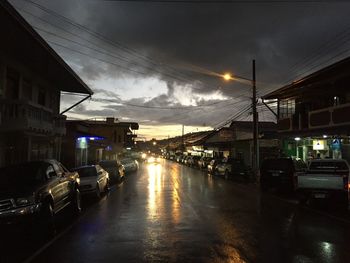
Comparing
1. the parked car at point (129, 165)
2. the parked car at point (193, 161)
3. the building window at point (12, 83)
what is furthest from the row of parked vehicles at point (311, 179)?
the parked car at point (193, 161)

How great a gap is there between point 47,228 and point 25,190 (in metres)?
1.18

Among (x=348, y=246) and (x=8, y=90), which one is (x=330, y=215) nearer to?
(x=348, y=246)

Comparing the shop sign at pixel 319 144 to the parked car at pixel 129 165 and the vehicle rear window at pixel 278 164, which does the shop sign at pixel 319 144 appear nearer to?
the vehicle rear window at pixel 278 164

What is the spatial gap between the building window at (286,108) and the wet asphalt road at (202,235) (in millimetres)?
21776

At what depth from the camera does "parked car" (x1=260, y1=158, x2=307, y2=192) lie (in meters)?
22.5

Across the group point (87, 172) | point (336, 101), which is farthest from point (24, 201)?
point (336, 101)

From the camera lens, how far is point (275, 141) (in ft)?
142

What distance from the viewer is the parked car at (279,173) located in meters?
22.5

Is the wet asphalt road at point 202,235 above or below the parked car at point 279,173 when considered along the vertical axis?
below

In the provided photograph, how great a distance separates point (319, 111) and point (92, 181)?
17.7 meters

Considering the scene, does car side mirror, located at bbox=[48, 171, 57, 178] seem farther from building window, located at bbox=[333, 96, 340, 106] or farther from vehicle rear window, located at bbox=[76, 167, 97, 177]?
building window, located at bbox=[333, 96, 340, 106]

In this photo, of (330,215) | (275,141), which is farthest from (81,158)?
(330,215)

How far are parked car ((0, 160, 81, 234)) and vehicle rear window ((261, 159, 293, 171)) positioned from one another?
1263 centimetres

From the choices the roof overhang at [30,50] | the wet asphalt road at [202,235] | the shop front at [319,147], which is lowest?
the wet asphalt road at [202,235]
